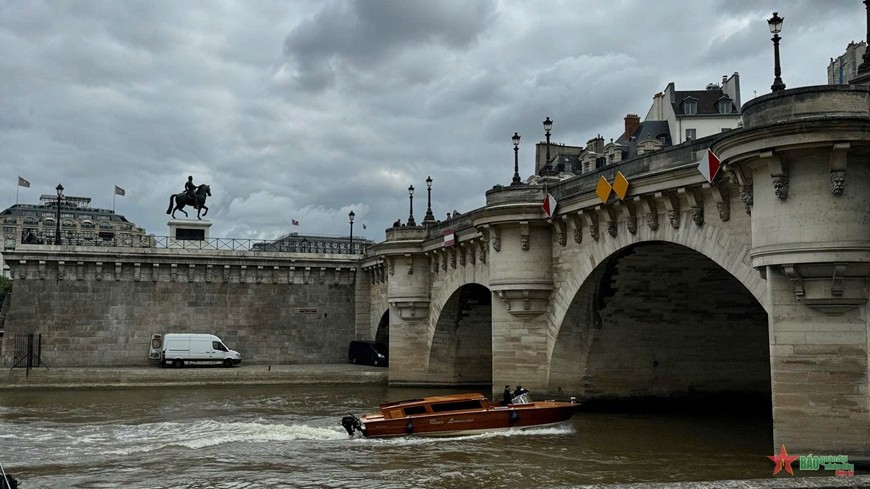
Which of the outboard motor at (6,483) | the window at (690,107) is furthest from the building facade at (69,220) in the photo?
the outboard motor at (6,483)

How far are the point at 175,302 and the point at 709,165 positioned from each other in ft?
128

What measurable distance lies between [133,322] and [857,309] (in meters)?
42.7

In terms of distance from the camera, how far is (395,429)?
87.2ft

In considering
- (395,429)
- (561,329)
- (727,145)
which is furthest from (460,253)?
(727,145)

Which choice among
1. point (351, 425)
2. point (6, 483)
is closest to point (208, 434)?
point (351, 425)

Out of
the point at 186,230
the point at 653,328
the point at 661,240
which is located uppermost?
the point at 186,230

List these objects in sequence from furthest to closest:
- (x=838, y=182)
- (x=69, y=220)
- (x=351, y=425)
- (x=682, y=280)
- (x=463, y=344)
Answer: (x=69, y=220)
(x=463, y=344)
(x=682, y=280)
(x=351, y=425)
(x=838, y=182)

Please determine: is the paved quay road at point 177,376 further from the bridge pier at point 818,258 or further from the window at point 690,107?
the window at point 690,107

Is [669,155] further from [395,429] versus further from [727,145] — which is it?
[395,429]

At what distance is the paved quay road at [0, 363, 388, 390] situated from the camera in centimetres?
4378

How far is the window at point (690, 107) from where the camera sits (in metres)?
66.8

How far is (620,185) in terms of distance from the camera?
83.0 feet

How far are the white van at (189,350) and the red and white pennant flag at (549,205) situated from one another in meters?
27.2

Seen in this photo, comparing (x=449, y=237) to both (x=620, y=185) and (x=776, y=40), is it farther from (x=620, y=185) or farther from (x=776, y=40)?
(x=776, y=40)
